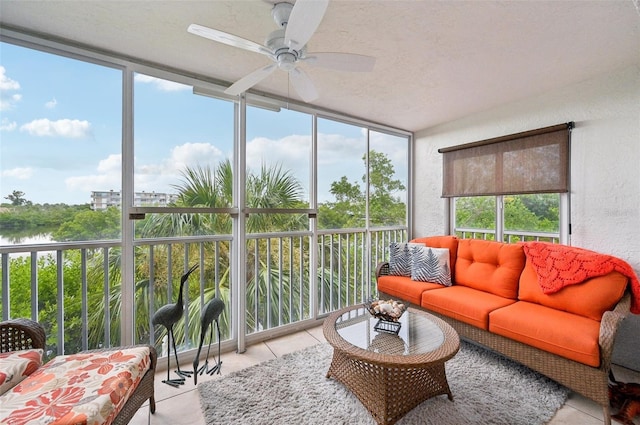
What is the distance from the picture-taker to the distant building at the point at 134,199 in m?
2.09

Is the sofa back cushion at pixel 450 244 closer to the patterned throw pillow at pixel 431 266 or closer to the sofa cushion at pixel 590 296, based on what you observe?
the patterned throw pillow at pixel 431 266

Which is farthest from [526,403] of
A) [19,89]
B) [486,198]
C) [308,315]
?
[19,89]

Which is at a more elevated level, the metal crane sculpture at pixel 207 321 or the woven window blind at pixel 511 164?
the woven window blind at pixel 511 164

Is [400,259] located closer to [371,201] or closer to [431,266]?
[431,266]

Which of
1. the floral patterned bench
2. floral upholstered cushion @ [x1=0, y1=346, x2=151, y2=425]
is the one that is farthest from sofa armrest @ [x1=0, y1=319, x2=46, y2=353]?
floral upholstered cushion @ [x1=0, y1=346, x2=151, y2=425]

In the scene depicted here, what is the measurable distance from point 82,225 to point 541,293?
12.1 ft

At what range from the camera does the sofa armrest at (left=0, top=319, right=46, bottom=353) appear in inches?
59.4

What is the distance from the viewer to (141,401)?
1.50m

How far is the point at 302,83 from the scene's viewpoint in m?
1.79

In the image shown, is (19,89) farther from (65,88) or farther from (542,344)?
(542,344)

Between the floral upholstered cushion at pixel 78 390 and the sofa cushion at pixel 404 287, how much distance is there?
7.47ft

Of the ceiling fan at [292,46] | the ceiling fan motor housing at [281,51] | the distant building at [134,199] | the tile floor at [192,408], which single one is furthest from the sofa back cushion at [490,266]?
the distant building at [134,199]

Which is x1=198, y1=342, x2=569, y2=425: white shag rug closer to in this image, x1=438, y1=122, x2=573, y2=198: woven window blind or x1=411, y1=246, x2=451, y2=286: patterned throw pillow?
x1=411, y1=246, x2=451, y2=286: patterned throw pillow

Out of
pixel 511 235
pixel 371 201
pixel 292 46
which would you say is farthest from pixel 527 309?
pixel 292 46
